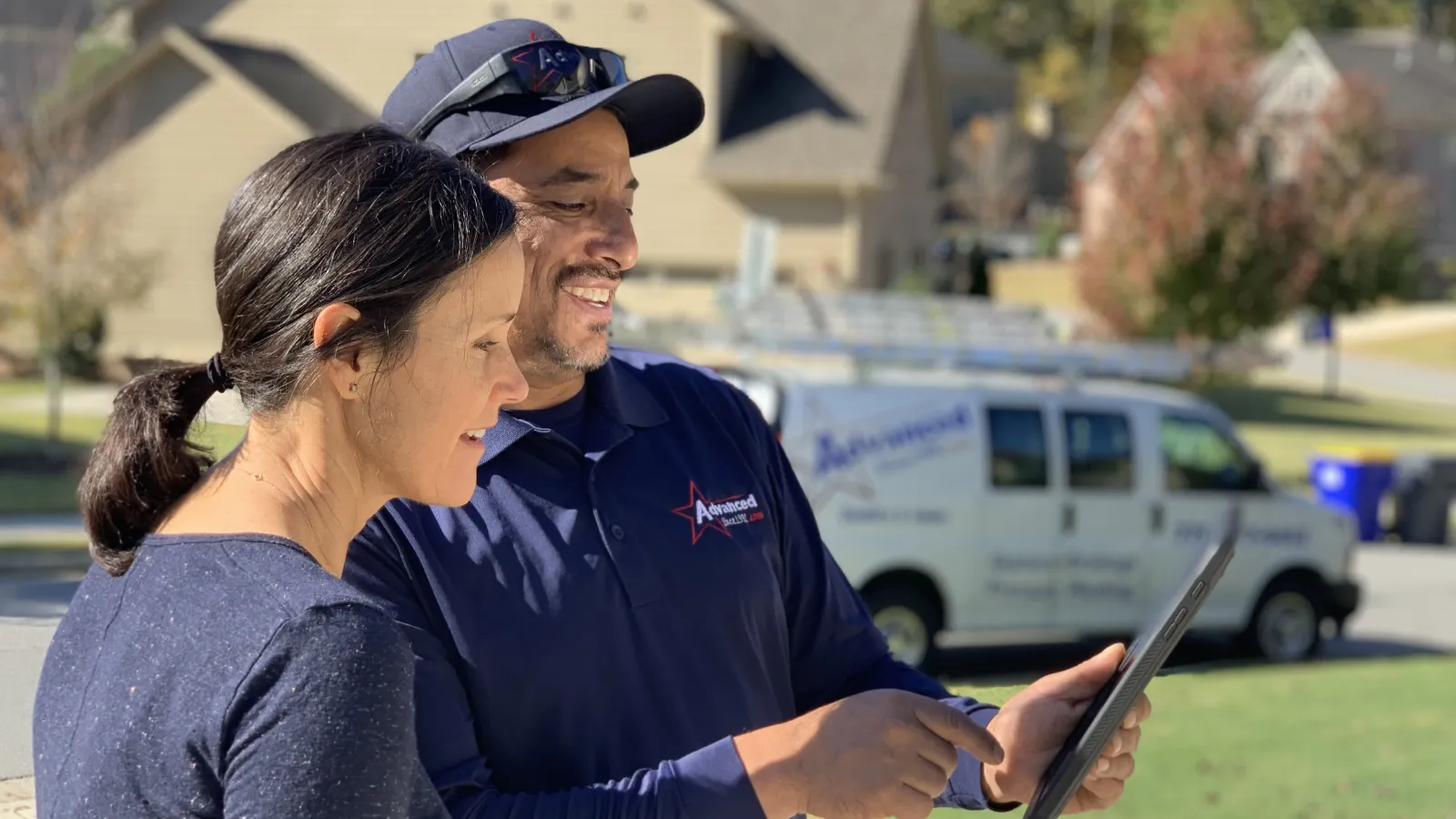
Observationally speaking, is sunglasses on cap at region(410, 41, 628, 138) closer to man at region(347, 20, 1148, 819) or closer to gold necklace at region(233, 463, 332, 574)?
man at region(347, 20, 1148, 819)

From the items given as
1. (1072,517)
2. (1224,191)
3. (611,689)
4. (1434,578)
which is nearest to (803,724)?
(611,689)

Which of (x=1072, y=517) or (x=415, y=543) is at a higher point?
(x=415, y=543)

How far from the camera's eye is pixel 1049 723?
2.27m

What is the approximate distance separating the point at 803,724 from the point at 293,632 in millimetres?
741

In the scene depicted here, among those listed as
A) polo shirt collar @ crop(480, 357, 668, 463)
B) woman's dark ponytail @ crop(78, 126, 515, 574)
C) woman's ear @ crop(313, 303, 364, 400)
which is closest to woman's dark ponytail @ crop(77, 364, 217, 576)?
woman's dark ponytail @ crop(78, 126, 515, 574)

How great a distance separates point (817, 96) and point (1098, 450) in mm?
18311

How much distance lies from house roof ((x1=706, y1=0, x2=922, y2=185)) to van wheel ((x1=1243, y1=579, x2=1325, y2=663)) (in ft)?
54.3

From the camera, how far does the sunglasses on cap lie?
240cm

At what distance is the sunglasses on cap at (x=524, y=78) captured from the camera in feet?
7.89

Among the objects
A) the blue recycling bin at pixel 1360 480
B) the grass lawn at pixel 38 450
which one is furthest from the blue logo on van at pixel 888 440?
the blue recycling bin at pixel 1360 480

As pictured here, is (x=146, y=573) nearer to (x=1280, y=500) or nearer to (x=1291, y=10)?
(x=1280, y=500)

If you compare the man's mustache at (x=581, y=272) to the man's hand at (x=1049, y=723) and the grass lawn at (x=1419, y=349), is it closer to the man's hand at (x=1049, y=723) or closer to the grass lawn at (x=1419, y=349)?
the man's hand at (x=1049, y=723)

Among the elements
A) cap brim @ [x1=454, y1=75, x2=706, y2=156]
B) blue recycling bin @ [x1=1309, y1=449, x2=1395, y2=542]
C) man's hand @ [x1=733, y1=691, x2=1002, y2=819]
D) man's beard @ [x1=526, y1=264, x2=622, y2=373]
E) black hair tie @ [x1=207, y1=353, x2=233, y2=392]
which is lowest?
blue recycling bin @ [x1=1309, y1=449, x2=1395, y2=542]

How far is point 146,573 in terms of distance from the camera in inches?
60.9
